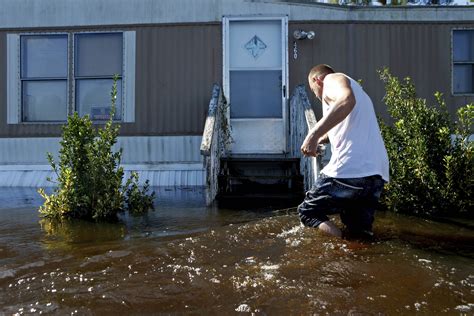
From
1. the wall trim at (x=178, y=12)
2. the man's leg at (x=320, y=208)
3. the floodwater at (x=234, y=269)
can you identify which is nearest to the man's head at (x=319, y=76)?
the man's leg at (x=320, y=208)

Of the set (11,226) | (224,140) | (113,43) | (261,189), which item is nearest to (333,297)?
(11,226)

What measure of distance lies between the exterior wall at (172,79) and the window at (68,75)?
19 cm

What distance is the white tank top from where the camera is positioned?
3.80 meters

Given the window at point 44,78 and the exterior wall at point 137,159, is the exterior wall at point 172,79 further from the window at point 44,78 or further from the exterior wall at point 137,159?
the window at point 44,78

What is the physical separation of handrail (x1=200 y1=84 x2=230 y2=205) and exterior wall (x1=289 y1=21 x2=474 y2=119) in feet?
4.78

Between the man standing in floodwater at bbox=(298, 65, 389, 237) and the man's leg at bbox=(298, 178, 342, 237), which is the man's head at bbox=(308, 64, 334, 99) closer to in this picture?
the man standing in floodwater at bbox=(298, 65, 389, 237)

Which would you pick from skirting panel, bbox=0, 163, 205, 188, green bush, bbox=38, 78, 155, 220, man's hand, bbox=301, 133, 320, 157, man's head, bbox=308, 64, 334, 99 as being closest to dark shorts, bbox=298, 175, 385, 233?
Answer: man's hand, bbox=301, 133, 320, 157

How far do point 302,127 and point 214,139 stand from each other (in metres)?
1.41

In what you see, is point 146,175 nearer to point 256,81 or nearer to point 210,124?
point 210,124

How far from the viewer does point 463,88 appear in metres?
8.78

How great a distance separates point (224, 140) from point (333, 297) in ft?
18.5

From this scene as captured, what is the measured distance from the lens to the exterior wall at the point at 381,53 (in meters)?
8.56

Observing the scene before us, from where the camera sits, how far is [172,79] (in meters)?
8.67

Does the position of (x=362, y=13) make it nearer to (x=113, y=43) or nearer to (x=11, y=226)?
(x=113, y=43)
